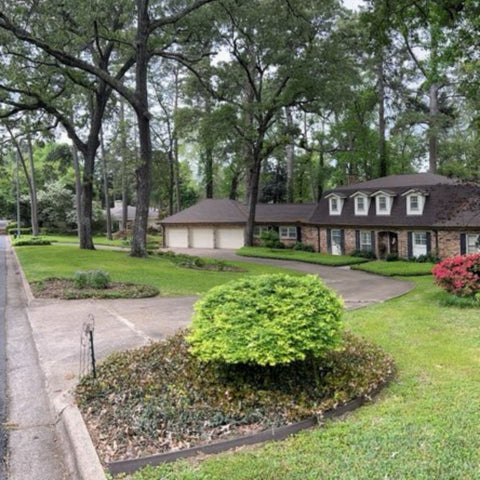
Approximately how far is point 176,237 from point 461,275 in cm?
3071

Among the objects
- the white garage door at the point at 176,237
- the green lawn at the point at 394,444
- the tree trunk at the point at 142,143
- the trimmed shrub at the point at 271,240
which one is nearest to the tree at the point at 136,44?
the tree trunk at the point at 142,143

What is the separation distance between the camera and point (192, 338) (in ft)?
17.1

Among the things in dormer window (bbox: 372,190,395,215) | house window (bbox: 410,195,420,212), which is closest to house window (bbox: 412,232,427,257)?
house window (bbox: 410,195,420,212)

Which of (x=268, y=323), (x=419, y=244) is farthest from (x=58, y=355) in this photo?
(x=419, y=244)

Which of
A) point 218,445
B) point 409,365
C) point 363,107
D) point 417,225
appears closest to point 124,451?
point 218,445

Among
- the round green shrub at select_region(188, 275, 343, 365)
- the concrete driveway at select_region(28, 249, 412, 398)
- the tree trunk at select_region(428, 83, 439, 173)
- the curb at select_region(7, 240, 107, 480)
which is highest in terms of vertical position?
the tree trunk at select_region(428, 83, 439, 173)

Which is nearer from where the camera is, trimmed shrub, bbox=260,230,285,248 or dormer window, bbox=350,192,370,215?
dormer window, bbox=350,192,370,215

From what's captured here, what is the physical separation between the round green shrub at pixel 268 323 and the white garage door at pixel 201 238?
33.0 meters

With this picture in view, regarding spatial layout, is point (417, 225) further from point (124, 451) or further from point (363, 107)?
point (124, 451)

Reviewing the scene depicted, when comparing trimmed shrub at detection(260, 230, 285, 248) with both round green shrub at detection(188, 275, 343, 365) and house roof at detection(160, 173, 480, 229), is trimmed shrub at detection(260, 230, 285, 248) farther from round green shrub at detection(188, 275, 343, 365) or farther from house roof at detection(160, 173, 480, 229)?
round green shrub at detection(188, 275, 343, 365)

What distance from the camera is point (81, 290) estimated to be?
519 inches

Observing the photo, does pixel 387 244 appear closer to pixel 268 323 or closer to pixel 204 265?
pixel 204 265

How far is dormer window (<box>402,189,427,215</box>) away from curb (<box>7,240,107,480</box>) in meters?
24.5

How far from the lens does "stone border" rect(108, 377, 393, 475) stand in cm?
382
